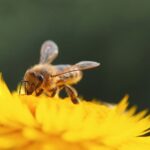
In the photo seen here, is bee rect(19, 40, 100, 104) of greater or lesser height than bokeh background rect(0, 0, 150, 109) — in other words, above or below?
below

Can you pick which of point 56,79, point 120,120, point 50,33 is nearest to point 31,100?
point 120,120

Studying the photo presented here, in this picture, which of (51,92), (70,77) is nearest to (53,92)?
(51,92)

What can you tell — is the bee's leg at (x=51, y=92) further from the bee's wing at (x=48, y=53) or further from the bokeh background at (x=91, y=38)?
the bokeh background at (x=91, y=38)

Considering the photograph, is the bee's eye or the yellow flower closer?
the yellow flower

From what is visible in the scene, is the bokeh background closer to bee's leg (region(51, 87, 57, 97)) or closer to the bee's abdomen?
the bee's abdomen

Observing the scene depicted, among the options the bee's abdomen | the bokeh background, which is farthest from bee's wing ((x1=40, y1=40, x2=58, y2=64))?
the bokeh background

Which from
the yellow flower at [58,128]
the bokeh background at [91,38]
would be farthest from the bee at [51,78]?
Answer: the bokeh background at [91,38]
